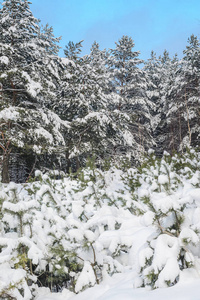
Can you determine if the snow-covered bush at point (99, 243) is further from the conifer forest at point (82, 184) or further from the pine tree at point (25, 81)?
the pine tree at point (25, 81)

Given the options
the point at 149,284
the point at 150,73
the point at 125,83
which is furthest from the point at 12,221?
the point at 150,73

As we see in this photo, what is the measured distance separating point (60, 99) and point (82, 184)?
10.8 meters

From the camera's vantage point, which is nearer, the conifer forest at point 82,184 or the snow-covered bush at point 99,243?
the snow-covered bush at point 99,243

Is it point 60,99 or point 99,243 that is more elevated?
point 60,99

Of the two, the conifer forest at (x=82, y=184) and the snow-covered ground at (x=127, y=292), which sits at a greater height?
the conifer forest at (x=82, y=184)

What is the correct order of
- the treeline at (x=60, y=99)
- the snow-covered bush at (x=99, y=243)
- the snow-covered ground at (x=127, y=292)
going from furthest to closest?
the treeline at (x=60, y=99) < the snow-covered bush at (x=99, y=243) < the snow-covered ground at (x=127, y=292)

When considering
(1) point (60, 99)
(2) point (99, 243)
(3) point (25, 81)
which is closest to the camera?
(2) point (99, 243)

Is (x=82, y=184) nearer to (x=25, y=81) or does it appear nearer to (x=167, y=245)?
(x=167, y=245)

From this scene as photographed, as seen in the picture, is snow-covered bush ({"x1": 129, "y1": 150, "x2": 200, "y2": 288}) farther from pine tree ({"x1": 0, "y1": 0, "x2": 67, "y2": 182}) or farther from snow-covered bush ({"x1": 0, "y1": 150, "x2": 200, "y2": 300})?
pine tree ({"x1": 0, "y1": 0, "x2": 67, "y2": 182})

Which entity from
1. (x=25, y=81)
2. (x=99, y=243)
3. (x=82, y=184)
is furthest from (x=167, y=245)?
(x=25, y=81)

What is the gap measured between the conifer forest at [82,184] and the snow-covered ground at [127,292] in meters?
0.06

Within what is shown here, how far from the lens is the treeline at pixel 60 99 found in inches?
371

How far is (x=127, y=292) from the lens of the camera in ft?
5.83

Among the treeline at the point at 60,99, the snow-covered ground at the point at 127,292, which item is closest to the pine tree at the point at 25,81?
the treeline at the point at 60,99
